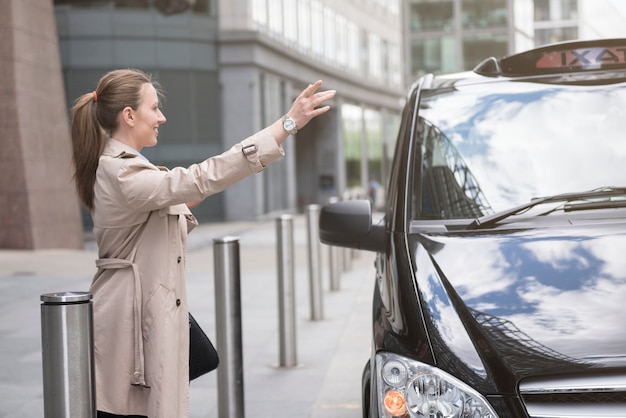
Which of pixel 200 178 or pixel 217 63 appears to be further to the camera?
pixel 217 63

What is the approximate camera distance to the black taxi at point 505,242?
98.2 inches

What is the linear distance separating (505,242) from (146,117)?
1.45 m

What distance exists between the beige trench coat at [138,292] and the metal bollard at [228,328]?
139 centimetres

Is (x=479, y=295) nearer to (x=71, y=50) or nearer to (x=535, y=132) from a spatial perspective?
(x=535, y=132)

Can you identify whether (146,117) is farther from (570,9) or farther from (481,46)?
(570,9)

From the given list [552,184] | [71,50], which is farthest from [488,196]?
[71,50]

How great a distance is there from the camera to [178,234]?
334 centimetres

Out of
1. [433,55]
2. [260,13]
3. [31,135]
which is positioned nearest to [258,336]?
[31,135]

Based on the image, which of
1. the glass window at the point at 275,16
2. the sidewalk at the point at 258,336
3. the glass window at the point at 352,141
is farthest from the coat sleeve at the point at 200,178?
the glass window at the point at 352,141

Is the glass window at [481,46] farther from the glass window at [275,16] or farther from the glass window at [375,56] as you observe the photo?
A: the glass window at [275,16]

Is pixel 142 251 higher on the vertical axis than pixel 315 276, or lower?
higher

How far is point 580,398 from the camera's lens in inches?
94.3

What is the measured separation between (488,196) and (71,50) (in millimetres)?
26349

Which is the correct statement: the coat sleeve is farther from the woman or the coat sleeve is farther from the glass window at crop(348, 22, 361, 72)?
the glass window at crop(348, 22, 361, 72)
